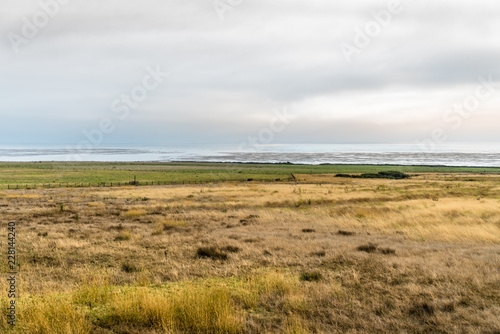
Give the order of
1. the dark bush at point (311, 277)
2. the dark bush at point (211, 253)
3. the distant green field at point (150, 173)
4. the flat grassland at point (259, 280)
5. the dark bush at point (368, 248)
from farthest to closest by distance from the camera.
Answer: the distant green field at point (150, 173) < the dark bush at point (368, 248) < the dark bush at point (211, 253) < the dark bush at point (311, 277) < the flat grassland at point (259, 280)

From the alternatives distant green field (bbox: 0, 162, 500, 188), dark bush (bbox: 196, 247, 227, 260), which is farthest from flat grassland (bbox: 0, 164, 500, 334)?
distant green field (bbox: 0, 162, 500, 188)

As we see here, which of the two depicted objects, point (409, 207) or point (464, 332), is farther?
point (409, 207)

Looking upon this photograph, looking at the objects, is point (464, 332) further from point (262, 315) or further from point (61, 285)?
point (61, 285)

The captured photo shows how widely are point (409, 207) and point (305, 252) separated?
1835 centimetres

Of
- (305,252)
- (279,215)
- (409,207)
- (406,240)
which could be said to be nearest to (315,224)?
(279,215)

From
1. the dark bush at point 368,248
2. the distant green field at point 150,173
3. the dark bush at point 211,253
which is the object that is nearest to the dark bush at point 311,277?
the dark bush at point 211,253

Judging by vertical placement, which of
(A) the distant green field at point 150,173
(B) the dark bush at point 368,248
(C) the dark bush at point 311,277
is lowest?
(A) the distant green field at point 150,173

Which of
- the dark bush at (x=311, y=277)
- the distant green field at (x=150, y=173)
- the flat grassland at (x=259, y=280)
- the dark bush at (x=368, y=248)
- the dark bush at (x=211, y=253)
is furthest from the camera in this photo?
the distant green field at (x=150, y=173)

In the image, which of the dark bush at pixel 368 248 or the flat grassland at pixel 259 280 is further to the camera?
the dark bush at pixel 368 248

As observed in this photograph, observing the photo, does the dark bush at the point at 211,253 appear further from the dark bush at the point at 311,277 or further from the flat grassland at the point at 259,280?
the dark bush at the point at 311,277

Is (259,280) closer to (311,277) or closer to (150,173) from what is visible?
(311,277)

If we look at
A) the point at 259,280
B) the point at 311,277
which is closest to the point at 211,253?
the point at 259,280

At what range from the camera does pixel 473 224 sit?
58.3 ft

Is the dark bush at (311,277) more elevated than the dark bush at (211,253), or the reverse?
the dark bush at (311,277)
